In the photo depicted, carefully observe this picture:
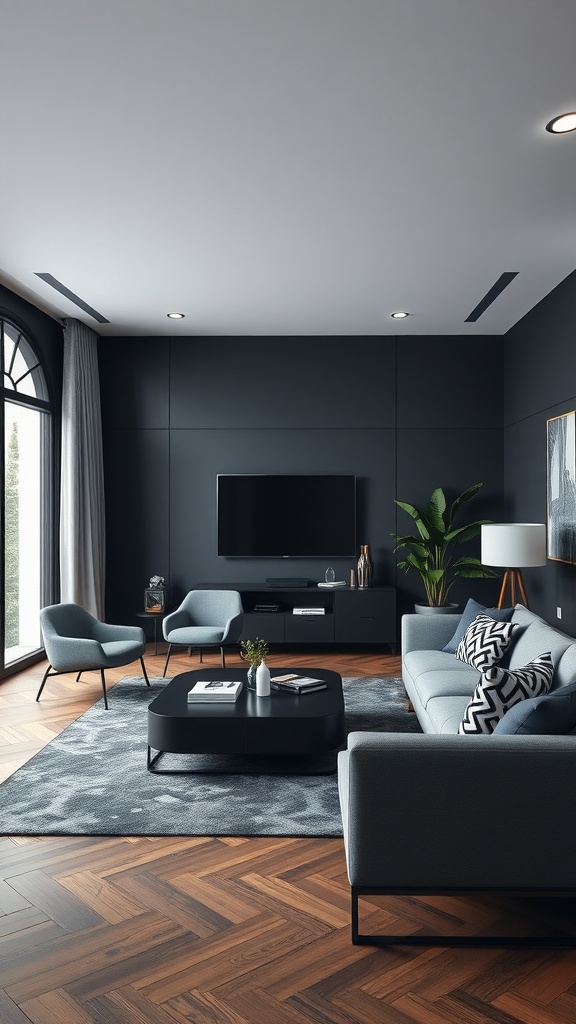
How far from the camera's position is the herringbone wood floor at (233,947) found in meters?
1.87

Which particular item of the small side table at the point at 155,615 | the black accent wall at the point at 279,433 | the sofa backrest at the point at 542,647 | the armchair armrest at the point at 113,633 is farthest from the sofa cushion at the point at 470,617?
the small side table at the point at 155,615

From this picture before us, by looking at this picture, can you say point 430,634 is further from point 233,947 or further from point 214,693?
point 233,947

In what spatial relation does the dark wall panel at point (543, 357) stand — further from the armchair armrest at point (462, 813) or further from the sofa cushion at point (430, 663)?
the armchair armrest at point (462, 813)

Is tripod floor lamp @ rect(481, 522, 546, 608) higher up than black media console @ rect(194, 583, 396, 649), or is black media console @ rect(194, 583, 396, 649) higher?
tripod floor lamp @ rect(481, 522, 546, 608)

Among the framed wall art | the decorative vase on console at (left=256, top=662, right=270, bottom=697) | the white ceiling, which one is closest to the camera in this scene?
the white ceiling

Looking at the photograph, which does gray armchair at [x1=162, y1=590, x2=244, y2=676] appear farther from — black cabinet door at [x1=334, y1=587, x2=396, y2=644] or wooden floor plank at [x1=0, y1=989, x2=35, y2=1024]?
Answer: wooden floor plank at [x1=0, y1=989, x2=35, y2=1024]

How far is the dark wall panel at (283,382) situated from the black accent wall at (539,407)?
1.10 meters

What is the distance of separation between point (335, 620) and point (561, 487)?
2.24 m

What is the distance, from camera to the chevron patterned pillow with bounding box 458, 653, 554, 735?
8.82 feet

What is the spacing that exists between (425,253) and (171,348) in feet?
9.70

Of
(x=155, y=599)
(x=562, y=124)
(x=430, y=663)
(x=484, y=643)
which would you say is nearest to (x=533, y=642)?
(x=484, y=643)

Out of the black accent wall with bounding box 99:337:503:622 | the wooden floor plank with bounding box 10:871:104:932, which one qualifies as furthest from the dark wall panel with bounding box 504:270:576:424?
the wooden floor plank with bounding box 10:871:104:932

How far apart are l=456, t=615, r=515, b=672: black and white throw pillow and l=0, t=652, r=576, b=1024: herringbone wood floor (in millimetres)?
1390

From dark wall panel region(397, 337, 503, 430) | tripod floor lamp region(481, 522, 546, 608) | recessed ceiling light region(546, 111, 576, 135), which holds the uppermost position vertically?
recessed ceiling light region(546, 111, 576, 135)
